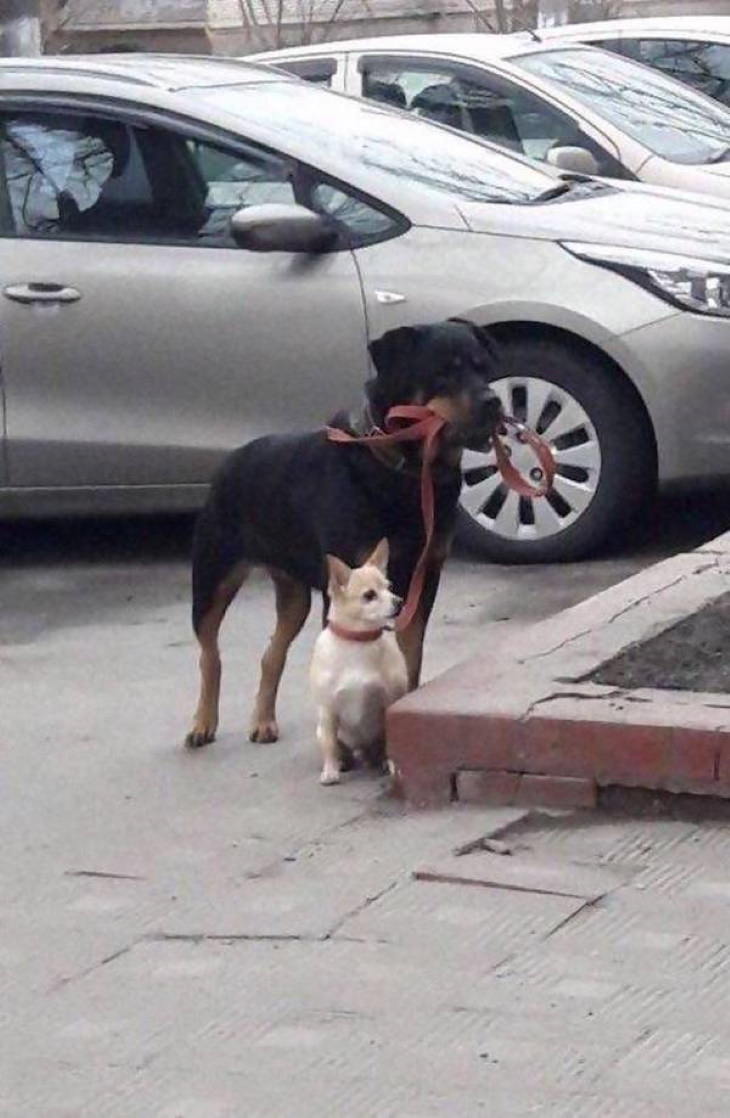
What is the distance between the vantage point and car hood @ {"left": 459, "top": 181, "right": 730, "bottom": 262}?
28.3 ft

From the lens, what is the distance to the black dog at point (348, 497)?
6.15m

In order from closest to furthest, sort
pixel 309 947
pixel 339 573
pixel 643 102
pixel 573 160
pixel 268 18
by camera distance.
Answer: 1. pixel 309 947
2. pixel 339 573
3. pixel 573 160
4. pixel 643 102
5. pixel 268 18

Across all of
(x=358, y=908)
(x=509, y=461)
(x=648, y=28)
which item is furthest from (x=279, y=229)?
(x=648, y=28)

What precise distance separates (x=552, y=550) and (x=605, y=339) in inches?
29.6

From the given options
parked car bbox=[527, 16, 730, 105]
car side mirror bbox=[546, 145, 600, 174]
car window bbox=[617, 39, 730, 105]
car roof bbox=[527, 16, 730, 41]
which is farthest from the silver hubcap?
car window bbox=[617, 39, 730, 105]

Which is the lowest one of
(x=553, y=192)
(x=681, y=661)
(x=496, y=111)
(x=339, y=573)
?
(x=681, y=661)

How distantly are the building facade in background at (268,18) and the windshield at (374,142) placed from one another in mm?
20040

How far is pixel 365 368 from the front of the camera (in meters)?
8.57

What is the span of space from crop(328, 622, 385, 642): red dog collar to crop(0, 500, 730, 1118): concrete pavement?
0.38m

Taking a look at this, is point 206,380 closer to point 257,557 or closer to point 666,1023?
point 257,557

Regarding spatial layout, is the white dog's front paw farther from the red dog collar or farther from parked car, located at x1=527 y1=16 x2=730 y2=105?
parked car, located at x1=527 y1=16 x2=730 y2=105

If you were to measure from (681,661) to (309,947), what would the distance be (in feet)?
5.28

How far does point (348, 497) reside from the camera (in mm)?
6164

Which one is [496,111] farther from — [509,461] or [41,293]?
[509,461]
